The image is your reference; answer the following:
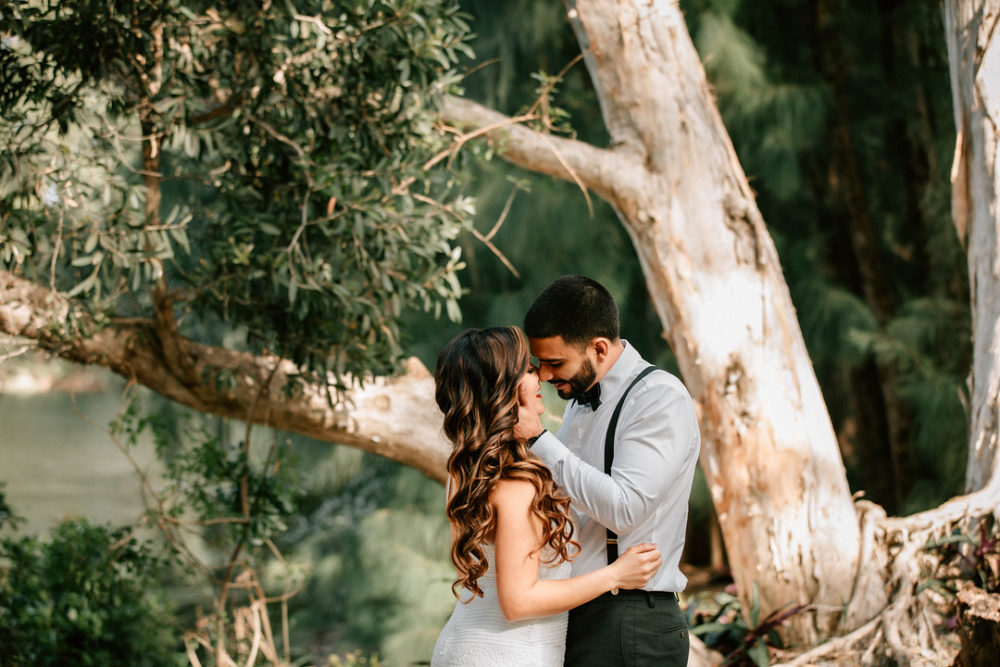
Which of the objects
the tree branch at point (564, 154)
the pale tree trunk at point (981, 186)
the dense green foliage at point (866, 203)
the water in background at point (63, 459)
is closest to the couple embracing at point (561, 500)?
the tree branch at point (564, 154)

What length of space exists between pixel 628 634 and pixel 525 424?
516 millimetres

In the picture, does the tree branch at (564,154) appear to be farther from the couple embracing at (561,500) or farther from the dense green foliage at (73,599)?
the dense green foliage at (73,599)

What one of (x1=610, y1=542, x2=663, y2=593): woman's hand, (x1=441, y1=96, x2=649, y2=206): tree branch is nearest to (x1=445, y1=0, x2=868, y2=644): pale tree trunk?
(x1=441, y1=96, x2=649, y2=206): tree branch

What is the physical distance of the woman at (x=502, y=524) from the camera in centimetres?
169

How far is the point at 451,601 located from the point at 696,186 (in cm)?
392

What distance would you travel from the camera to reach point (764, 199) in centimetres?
788

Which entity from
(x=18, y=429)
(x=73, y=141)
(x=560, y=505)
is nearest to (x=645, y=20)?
(x=73, y=141)

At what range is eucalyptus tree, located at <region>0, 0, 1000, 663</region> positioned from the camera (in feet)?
9.60

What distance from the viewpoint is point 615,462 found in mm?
1802

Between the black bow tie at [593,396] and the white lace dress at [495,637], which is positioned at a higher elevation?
the black bow tie at [593,396]

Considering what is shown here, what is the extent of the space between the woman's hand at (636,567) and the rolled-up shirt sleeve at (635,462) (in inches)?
2.6

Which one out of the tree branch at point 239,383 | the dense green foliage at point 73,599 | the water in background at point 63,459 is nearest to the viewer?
the tree branch at point 239,383

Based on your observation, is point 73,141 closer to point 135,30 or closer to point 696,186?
point 135,30

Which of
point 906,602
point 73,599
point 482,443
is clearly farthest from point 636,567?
point 73,599
